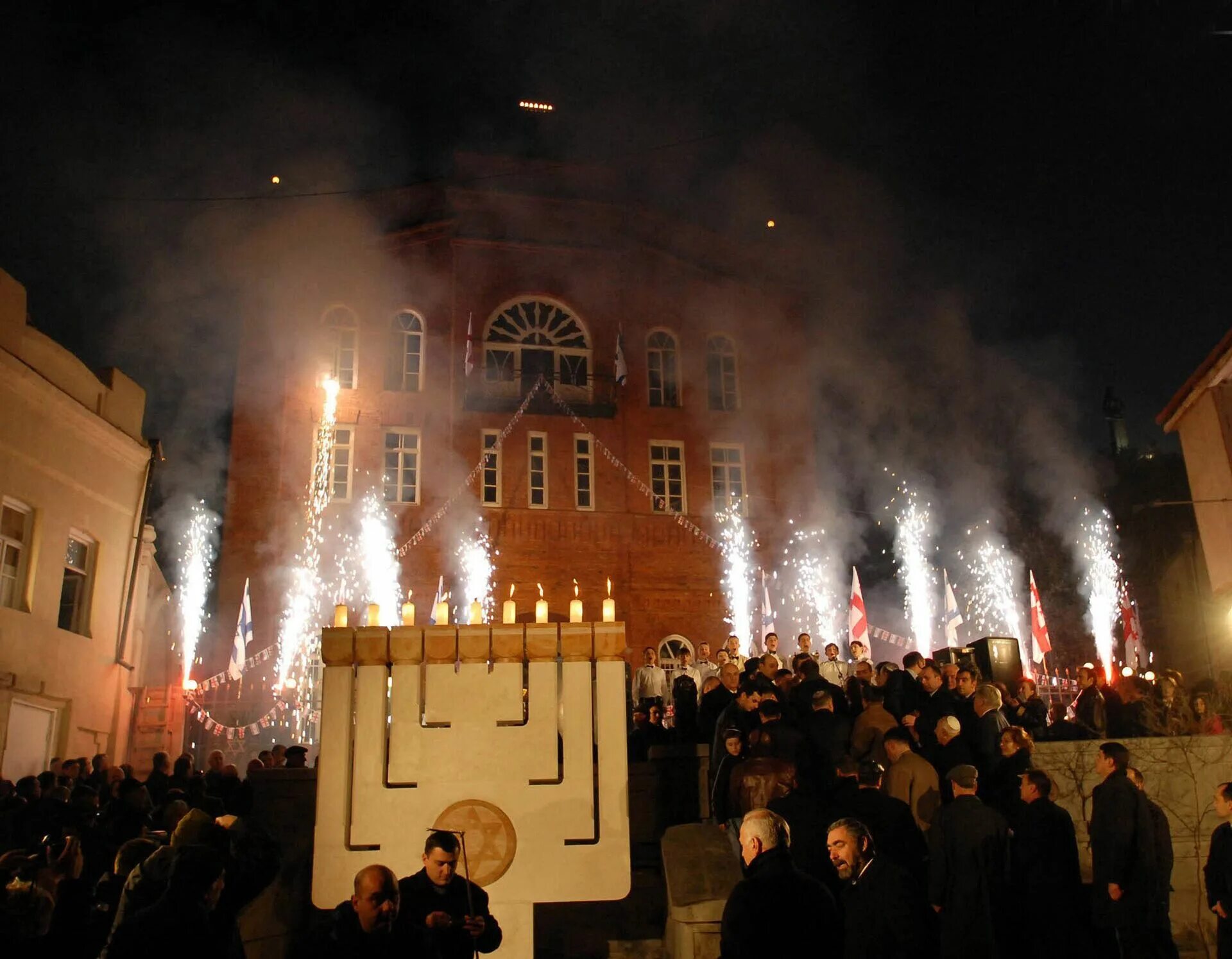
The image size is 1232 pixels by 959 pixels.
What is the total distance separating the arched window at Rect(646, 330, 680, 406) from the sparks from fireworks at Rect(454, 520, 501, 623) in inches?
242

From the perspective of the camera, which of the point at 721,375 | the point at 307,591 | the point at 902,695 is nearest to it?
the point at 902,695

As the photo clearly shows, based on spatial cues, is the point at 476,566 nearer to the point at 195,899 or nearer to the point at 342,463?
the point at 342,463

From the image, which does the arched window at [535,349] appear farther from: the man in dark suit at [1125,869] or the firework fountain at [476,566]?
the man in dark suit at [1125,869]

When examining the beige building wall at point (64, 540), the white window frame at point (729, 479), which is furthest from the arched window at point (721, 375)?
the beige building wall at point (64, 540)

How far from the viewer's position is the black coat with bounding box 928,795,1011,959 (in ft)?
21.3

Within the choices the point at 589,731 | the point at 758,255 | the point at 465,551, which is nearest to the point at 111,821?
the point at 589,731

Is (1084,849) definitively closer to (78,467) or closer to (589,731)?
(589,731)

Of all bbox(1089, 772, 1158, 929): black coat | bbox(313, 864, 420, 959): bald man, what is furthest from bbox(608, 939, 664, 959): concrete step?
bbox(313, 864, 420, 959): bald man

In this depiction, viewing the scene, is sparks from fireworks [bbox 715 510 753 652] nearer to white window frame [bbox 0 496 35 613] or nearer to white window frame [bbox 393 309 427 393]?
white window frame [bbox 393 309 427 393]

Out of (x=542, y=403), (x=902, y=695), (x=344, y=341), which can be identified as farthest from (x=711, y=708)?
(x=344, y=341)

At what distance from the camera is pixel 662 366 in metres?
28.4

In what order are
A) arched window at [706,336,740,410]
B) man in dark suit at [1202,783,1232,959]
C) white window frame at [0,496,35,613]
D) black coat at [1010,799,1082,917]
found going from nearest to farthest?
1. man in dark suit at [1202,783,1232,959]
2. black coat at [1010,799,1082,917]
3. white window frame at [0,496,35,613]
4. arched window at [706,336,740,410]

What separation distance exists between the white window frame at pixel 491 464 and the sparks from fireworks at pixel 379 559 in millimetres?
2410

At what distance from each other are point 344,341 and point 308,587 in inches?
253
